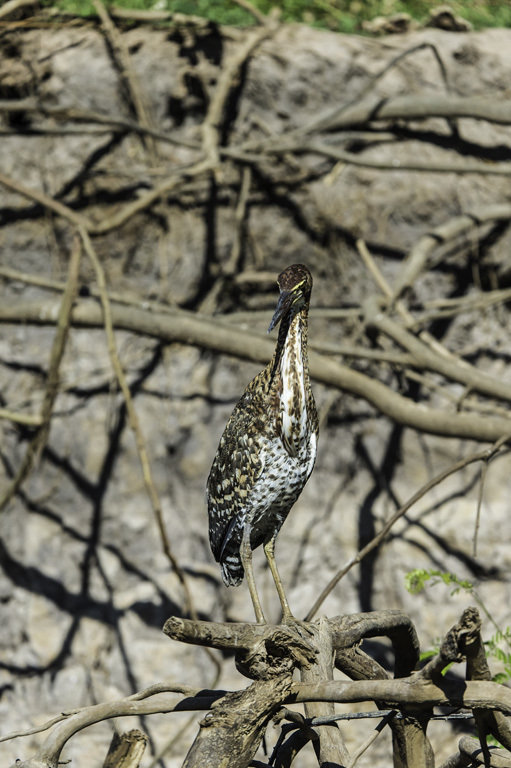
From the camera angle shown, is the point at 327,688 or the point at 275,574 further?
the point at 275,574

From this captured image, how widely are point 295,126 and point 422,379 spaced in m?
2.55

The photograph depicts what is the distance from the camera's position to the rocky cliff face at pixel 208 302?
243 inches

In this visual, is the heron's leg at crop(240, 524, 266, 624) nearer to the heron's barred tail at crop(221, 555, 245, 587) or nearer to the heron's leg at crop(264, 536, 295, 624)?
the heron's leg at crop(264, 536, 295, 624)

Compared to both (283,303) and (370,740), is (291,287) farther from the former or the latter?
(370,740)

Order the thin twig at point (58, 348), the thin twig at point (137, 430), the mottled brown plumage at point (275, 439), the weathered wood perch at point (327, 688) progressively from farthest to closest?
1. the thin twig at point (58, 348)
2. the thin twig at point (137, 430)
3. the mottled brown plumage at point (275, 439)
4. the weathered wood perch at point (327, 688)

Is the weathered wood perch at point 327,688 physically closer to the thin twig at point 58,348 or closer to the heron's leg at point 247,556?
the heron's leg at point 247,556

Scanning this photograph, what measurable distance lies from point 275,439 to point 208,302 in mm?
3570

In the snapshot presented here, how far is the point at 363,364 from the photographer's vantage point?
636cm

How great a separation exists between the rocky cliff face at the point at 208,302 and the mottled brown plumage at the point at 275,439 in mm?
2917

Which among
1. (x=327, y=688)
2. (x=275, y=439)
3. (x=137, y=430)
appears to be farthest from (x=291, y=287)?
(x=137, y=430)

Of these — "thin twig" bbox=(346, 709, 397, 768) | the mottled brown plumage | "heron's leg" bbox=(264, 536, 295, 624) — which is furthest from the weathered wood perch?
the mottled brown plumage

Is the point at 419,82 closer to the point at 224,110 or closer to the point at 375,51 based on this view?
the point at 375,51

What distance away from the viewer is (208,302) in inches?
252

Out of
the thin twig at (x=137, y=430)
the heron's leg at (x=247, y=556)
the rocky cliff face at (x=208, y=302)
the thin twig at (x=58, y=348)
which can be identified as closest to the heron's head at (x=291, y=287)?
the heron's leg at (x=247, y=556)
